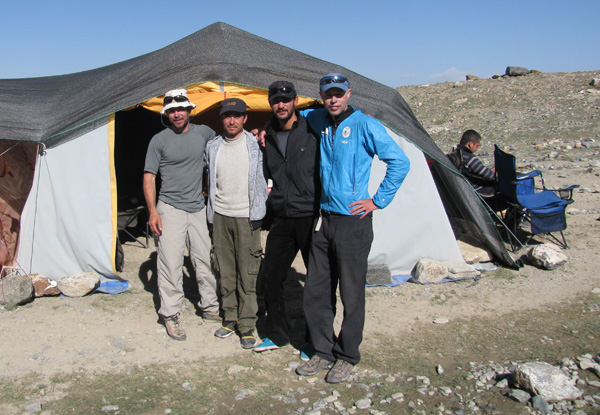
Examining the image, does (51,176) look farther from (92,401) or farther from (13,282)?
(92,401)

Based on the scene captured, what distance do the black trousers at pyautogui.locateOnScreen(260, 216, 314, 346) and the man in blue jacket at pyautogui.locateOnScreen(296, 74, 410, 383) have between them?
Answer: 0.21 metres

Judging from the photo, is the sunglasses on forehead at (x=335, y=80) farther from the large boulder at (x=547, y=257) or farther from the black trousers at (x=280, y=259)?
the large boulder at (x=547, y=257)

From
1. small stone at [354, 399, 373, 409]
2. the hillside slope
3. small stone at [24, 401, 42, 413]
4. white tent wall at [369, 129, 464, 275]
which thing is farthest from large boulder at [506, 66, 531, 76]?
small stone at [24, 401, 42, 413]

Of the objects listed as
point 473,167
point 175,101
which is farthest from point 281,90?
point 473,167

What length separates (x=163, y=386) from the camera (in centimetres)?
367

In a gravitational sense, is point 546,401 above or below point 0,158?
below

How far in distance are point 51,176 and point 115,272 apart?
1093 mm

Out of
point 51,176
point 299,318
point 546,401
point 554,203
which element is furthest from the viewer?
point 554,203

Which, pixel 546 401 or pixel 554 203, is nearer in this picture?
pixel 546 401

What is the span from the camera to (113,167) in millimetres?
5297

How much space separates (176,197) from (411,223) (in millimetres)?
2494

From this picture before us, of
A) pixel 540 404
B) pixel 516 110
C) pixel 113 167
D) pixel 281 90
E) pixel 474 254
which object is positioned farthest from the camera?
pixel 516 110

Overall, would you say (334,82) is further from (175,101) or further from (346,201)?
(175,101)

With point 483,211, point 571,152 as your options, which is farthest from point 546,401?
point 571,152
